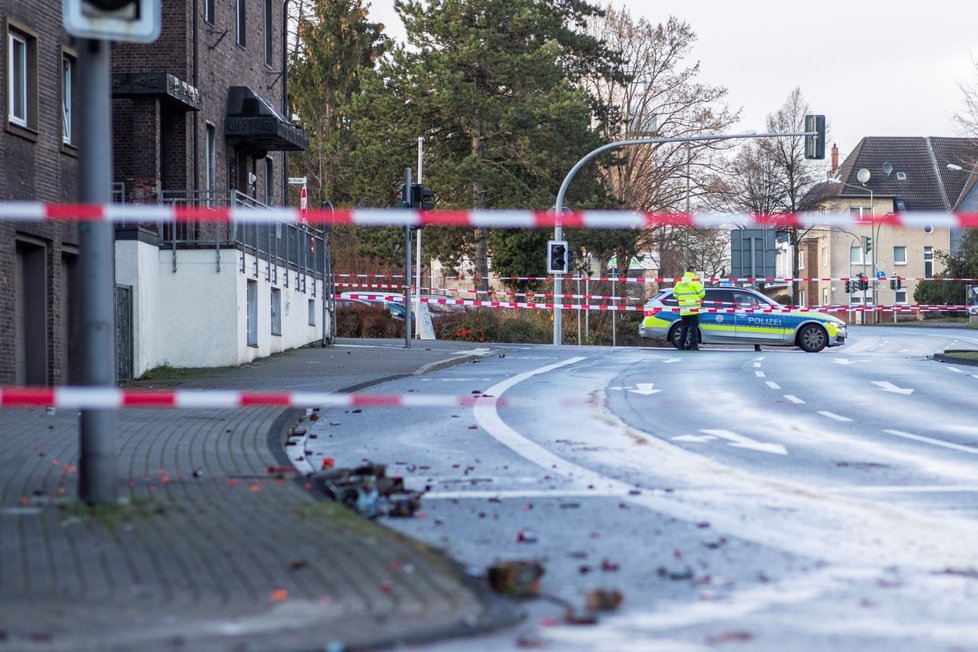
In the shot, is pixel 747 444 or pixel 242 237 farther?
pixel 242 237

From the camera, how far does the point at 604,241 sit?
6159cm

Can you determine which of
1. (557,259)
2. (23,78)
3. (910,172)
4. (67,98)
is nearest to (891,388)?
(23,78)

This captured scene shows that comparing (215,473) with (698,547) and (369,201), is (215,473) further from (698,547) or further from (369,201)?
(369,201)

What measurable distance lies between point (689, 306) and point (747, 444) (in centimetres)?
2132

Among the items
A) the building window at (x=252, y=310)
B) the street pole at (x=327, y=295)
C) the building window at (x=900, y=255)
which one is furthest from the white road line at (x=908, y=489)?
the building window at (x=900, y=255)

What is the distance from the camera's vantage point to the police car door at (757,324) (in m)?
35.7

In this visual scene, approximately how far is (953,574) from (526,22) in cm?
5130

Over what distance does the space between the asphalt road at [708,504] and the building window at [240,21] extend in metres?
14.9

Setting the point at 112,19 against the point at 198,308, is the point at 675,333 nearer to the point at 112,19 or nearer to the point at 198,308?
the point at 198,308

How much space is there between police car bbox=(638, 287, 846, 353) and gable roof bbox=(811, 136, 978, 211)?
214ft


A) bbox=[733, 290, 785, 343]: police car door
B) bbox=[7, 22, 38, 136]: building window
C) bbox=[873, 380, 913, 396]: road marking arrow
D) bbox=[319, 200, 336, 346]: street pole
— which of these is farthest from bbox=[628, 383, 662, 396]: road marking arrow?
bbox=[319, 200, 336, 346]: street pole

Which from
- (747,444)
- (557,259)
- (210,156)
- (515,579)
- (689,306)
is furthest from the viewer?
(557,259)

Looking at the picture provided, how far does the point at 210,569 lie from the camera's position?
6785 millimetres

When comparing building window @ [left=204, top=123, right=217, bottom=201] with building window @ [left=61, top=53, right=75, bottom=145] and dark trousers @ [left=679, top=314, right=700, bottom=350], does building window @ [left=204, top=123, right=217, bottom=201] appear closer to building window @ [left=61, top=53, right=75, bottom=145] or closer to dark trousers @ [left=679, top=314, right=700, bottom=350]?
building window @ [left=61, top=53, right=75, bottom=145]
